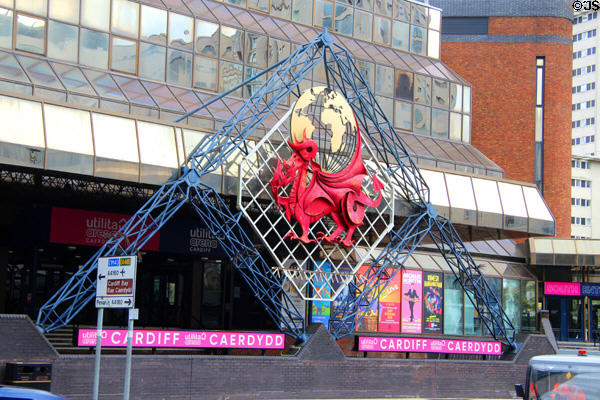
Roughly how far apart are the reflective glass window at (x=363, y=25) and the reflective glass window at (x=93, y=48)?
12496mm

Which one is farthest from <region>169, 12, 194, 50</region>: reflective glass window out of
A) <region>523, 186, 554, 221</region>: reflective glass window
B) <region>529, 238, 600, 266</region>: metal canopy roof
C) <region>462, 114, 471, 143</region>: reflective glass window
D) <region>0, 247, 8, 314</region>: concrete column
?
<region>529, 238, 600, 266</region>: metal canopy roof

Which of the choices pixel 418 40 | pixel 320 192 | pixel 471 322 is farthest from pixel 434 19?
pixel 320 192

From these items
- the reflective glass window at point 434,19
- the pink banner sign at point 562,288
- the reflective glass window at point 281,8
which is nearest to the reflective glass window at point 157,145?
the reflective glass window at point 281,8

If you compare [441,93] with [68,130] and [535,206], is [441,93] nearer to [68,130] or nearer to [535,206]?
[535,206]

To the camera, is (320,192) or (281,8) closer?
(320,192)

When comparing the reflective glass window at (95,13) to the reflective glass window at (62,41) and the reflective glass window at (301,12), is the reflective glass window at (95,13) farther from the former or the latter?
the reflective glass window at (301,12)

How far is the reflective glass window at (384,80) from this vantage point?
1394 inches

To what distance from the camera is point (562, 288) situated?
2018 inches

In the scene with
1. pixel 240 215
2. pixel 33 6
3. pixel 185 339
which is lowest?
pixel 185 339

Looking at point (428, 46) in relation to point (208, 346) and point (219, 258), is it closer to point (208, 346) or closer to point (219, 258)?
point (219, 258)

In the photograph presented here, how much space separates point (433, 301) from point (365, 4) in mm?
13393

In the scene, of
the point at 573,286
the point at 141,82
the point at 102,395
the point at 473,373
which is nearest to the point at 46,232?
the point at 141,82

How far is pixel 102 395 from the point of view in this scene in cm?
1977

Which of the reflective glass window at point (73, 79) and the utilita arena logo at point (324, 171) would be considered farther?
the reflective glass window at point (73, 79)
